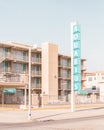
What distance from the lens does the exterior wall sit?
76.7 metres

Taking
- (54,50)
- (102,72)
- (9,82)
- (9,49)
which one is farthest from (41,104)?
(102,72)

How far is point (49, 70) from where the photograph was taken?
252 feet

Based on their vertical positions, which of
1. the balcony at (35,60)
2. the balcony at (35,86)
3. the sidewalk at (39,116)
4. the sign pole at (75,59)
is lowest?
the sidewalk at (39,116)

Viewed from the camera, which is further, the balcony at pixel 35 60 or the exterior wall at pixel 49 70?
the balcony at pixel 35 60

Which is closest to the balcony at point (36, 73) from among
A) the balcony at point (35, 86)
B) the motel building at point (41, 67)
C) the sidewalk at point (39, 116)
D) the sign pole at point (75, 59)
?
the motel building at point (41, 67)

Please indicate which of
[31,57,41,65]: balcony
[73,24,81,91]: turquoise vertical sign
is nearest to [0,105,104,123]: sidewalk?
[73,24,81,91]: turquoise vertical sign

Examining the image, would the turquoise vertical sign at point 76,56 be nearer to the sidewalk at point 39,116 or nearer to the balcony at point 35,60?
the sidewalk at point 39,116

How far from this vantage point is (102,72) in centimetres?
13238

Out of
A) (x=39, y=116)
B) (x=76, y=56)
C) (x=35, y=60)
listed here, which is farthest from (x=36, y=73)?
(x=39, y=116)

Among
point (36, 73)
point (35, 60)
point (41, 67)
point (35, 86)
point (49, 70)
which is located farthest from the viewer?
point (41, 67)

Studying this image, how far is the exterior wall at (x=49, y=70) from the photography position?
76688mm

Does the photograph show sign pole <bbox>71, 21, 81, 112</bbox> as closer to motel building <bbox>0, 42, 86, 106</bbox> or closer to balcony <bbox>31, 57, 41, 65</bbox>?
motel building <bbox>0, 42, 86, 106</bbox>

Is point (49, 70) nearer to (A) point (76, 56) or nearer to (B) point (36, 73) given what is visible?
(B) point (36, 73)

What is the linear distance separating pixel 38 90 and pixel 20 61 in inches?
346
